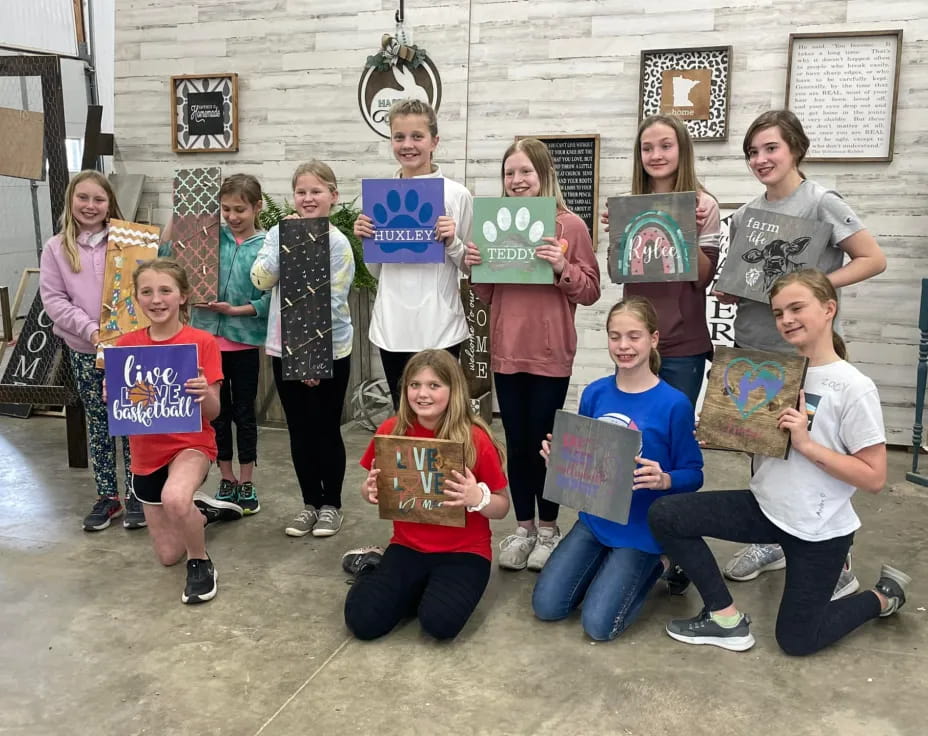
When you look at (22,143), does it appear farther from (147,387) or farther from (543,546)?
(543,546)

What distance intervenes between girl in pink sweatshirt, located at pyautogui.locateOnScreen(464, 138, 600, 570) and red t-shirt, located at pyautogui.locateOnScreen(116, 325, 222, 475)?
0.88 m

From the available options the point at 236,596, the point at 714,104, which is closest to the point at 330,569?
the point at 236,596

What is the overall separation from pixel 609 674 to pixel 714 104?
316cm

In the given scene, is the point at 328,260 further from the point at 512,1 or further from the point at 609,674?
the point at 512,1

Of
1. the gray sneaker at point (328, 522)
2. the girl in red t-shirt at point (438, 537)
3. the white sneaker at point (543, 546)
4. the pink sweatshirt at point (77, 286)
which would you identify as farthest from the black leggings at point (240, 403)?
the white sneaker at point (543, 546)

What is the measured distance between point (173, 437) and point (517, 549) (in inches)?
46.3

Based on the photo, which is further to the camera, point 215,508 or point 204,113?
point 204,113

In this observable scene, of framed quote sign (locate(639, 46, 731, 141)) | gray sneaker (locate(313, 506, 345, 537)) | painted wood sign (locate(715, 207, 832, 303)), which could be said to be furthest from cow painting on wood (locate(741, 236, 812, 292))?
framed quote sign (locate(639, 46, 731, 141))

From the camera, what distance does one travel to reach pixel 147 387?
264 cm

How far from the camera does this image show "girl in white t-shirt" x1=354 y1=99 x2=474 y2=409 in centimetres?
279

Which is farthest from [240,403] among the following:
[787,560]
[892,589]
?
[892,589]

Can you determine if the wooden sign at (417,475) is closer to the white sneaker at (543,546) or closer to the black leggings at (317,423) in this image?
the white sneaker at (543,546)

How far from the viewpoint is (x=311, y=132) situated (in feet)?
16.6

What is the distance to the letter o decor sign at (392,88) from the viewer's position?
4797 millimetres
